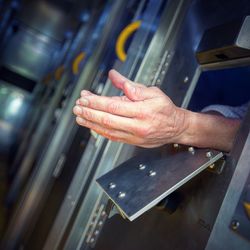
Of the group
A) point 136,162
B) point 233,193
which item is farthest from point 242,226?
point 136,162

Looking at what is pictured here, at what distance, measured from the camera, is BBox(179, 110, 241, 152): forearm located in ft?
2.70

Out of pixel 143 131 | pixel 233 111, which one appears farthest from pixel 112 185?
pixel 233 111

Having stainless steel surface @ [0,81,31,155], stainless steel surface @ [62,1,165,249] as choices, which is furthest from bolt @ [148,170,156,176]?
stainless steel surface @ [0,81,31,155]

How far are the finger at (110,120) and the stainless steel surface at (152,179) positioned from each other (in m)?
0.15

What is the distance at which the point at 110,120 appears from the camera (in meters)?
0.73

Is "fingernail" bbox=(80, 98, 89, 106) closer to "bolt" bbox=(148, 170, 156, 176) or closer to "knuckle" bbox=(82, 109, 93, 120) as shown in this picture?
"knuckle" bbox=(82, 109, 93, 120)

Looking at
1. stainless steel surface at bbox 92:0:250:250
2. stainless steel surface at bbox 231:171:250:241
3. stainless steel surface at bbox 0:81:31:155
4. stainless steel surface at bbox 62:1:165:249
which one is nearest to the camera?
stainless steel surface at bbox 231:171:250:241

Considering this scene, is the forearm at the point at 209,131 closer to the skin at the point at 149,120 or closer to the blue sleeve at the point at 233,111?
the skin at the point at 149,120

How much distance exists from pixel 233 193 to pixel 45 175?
2238 mm

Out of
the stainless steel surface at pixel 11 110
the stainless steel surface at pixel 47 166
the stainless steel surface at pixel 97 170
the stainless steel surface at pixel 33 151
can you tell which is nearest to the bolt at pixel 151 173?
the stainless steel surface at pixel 97 170

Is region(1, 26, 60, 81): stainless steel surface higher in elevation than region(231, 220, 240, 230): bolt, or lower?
higher

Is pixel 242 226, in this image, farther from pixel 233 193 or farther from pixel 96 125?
pixel 96 125

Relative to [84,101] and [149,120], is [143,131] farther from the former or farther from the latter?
[84,101]

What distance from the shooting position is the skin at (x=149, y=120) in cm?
73
